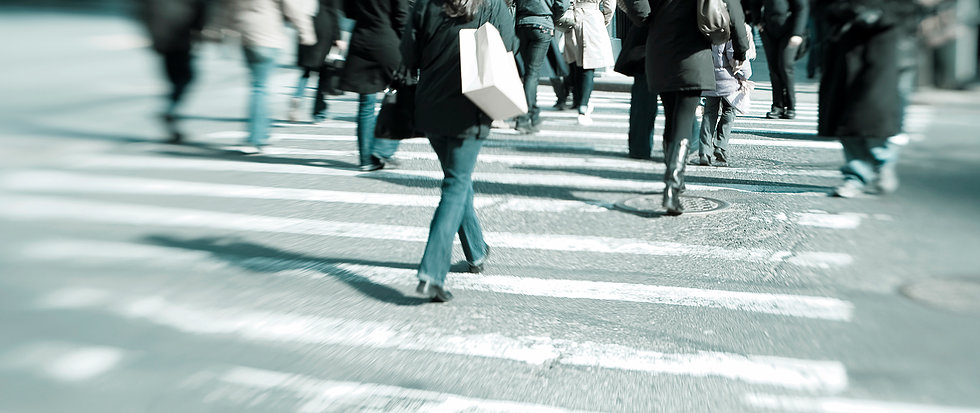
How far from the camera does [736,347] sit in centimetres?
428

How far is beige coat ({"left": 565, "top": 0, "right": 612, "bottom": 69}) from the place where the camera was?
1155 centimetres

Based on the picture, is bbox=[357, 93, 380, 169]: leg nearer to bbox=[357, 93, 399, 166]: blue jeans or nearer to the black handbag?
bbox=[357, 93, 399, 166]: blue jeans

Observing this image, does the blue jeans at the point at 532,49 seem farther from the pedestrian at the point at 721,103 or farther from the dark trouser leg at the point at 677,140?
the dark trouser leg at the point at 677,140

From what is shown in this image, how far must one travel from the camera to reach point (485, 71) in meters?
4.71

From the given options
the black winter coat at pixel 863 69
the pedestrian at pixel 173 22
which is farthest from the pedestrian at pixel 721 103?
the black winter coat at pixel 863 69

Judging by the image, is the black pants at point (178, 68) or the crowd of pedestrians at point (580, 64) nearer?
the crowd of pedestrians at point (580, 64)

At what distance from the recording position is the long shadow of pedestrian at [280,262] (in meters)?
5.21

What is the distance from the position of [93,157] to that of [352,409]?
18.9 ft

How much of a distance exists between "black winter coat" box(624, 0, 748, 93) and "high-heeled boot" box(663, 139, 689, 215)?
412 mm

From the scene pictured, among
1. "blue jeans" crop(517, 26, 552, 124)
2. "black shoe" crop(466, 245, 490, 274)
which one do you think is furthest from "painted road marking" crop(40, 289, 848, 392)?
"blue jeans" crop(517, 26, 552, 124)

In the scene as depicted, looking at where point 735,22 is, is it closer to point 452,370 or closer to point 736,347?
point 736,347

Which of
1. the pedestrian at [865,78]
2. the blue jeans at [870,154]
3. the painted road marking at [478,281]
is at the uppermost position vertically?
the pedestrian at [865,78]

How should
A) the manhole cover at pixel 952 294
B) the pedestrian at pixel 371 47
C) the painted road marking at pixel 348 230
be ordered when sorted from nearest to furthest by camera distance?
the manhole cover at pixel 952 294, the painted road marking at pixel 348 230, the pedestrian at pixel 371 47

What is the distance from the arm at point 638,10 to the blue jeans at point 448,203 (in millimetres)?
2837
